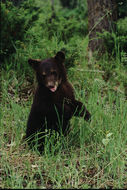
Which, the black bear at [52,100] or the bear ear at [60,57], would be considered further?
the bear ear at [60,57]

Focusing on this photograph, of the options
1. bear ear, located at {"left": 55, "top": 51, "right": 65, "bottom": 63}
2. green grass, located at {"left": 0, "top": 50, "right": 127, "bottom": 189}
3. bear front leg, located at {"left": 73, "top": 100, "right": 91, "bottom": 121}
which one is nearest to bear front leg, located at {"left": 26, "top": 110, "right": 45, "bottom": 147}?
green grass, located at {"left": 0, "top": 50, "right": 127, "bottom": 189}

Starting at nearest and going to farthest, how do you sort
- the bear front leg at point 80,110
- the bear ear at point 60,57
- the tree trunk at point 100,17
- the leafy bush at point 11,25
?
the bear ear at point 60,57, the bear front leg at point 80,110, the leafy bush at point 11,25, the tree trunk at point 100,17

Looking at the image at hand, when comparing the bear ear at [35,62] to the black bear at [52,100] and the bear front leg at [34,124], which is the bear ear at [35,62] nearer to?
the black bear at [52,100]

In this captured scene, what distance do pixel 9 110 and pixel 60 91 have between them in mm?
1420

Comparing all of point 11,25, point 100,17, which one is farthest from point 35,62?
point 100,17

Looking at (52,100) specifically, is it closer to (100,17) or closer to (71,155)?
(71,155)

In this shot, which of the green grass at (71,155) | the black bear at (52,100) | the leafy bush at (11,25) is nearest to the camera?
the green grass at (71,155)

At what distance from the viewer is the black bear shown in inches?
156

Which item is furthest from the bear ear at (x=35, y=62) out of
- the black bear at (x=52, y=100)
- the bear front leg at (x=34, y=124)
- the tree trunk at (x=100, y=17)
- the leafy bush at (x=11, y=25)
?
the tree trunk at (x=100, y=17)

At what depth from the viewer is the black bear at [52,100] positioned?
3.95 m

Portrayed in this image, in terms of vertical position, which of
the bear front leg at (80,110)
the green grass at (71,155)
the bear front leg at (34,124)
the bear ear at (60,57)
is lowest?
the green grass at (71,155)

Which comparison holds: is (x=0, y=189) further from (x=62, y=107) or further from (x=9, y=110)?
(x=9, y=110)

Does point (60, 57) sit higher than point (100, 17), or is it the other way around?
point (100, 17)

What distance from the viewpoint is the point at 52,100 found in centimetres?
404
